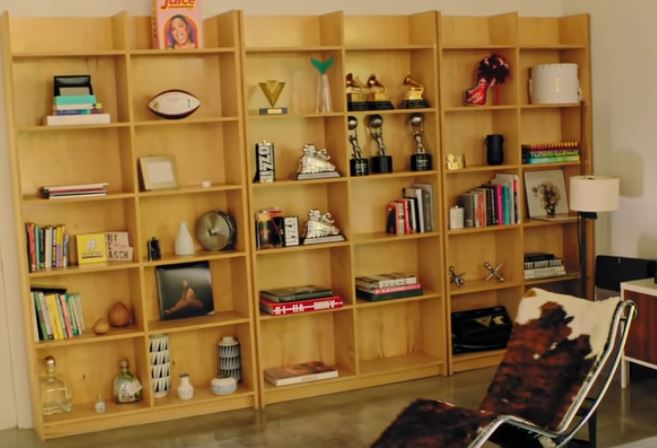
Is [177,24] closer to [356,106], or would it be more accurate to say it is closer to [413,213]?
[356,106]

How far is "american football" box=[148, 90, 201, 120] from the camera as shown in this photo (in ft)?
16.3

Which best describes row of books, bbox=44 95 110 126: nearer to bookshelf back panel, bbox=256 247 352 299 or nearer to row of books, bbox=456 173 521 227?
bookshelf back panel, bbox=256 247 352 299

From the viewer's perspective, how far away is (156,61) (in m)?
5.12

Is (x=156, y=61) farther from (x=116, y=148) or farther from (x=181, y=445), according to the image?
(x=181, y=445)

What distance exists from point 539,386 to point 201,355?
2.12 meters

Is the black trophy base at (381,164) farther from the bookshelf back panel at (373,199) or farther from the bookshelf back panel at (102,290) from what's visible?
the bookshelf back panel at (102,290)

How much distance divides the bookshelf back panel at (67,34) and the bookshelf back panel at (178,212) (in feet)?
2.83

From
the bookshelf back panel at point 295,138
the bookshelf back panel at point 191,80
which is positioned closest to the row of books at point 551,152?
the bookshelf back panel at point 295,138

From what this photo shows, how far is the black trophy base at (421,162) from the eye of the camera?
5.55 meters

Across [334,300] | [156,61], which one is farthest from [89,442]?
[156,61]

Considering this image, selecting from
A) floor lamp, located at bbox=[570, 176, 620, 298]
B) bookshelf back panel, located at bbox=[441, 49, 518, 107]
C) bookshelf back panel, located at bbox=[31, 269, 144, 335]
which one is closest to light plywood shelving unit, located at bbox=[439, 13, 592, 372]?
bookshelf back panel, located at bbox=[441, 49, 518, 107]

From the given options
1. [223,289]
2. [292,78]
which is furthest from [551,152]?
[223,289]

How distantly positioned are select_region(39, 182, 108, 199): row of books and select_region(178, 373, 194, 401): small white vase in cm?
110

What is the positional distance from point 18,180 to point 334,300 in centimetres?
182
